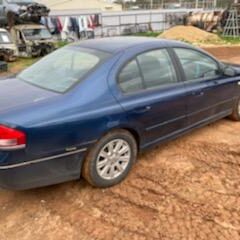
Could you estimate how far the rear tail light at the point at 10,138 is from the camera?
3.05m

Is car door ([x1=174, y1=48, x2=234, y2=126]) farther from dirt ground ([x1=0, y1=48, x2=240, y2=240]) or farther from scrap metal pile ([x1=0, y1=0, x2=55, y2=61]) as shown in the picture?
scrap metal pile ([x1=0, y1=0, x2=55, y2=61])

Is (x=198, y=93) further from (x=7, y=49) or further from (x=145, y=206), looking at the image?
(x=7, y=49)

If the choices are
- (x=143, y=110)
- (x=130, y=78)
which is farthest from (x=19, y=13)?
(x=143, y=110)

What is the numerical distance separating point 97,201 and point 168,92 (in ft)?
4.98

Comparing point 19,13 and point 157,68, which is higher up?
point 157,68

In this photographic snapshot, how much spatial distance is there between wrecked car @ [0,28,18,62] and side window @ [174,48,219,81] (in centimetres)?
1249

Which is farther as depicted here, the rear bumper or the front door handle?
the front door handle

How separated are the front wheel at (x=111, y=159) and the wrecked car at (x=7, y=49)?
1310 cm

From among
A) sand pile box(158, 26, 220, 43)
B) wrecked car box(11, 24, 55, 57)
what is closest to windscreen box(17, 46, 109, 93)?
wrecked car box(11, 24, 55, 57)

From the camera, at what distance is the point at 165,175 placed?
13.3 feet

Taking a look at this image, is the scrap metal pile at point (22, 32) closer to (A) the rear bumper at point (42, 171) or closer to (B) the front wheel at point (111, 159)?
(B) the front wheel at point (111, 159)

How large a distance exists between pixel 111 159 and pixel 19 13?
18.8m

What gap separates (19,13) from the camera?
67.4ft

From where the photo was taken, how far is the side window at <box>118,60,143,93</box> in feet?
12.6
